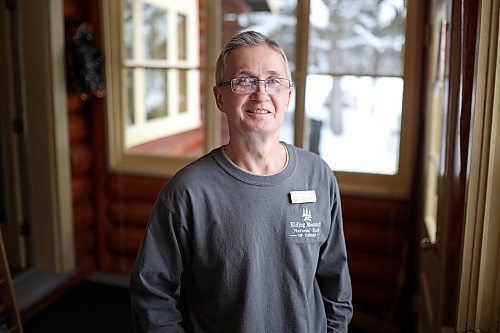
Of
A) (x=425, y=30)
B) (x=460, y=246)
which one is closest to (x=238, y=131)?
(x=460, y=246)

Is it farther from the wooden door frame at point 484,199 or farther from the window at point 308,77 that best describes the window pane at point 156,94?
the wooden door frame at point 484,199

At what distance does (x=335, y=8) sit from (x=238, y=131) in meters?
2.10

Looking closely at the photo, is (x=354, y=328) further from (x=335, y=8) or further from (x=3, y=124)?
(x=3, y=124)

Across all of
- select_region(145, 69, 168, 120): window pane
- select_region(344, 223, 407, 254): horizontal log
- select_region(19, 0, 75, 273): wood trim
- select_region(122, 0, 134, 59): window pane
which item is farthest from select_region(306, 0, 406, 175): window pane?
select_region(19, 0, 75, 273): wood trim

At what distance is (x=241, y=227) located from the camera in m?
1.40

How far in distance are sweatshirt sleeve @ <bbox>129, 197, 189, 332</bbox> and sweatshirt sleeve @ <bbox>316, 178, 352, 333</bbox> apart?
41 cm

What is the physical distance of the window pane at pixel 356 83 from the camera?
126 inches

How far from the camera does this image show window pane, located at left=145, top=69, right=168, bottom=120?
3.74 m

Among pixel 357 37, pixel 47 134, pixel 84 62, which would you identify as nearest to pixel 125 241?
pixel 47 134

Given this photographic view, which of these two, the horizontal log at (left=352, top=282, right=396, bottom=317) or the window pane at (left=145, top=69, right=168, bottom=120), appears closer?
the horizontal log at (left=352, top=282, right=396, bottom=317)

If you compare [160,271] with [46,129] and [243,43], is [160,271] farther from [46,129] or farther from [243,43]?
[46,129]

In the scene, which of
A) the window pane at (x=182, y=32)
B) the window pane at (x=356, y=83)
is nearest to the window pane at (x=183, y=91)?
the window pane at (x=182, y=32)

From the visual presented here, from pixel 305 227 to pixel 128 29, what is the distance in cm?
265

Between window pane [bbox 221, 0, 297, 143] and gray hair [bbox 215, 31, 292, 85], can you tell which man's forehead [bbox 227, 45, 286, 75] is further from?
window pane [bbox 221, 0, 297, 143]
